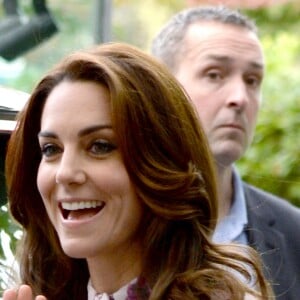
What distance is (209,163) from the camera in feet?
9.02

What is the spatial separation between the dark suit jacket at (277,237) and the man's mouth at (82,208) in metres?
1.18

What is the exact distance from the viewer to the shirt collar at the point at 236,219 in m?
3.91

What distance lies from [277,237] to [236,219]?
0.53ft

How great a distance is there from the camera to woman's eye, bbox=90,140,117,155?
2.58 metres

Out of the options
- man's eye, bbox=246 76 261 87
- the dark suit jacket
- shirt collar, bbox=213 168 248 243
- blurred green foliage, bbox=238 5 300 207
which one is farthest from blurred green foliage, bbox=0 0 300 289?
the dark suit jacket

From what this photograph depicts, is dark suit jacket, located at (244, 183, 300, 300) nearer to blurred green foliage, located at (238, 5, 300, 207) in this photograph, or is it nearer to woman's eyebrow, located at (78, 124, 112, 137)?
woman's eyebrow, located at (78, 124, 112, 137)

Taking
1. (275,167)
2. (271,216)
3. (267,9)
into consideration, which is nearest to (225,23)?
(271,216)

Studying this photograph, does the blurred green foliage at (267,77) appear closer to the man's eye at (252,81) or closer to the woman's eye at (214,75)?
the woman's eye at (214,75)

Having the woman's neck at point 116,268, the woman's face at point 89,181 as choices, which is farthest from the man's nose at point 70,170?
the woman's neck at point 116,268

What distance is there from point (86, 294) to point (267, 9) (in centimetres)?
678

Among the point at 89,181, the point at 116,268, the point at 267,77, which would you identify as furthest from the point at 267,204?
the point at 267,77

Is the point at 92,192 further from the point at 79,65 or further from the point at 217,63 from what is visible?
the point at 217,63

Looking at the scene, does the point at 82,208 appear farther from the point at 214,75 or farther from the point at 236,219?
the point at 214,75

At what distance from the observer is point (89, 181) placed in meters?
2.55
